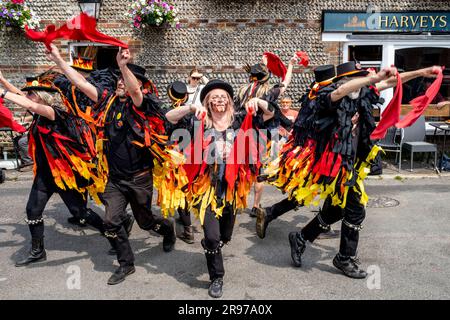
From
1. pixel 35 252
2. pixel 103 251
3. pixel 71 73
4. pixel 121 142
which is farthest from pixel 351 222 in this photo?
pixel 35 252

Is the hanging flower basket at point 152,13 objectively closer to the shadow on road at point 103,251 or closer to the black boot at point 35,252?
the shadow on road at point 103,251

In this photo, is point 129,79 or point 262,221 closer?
point 129,79

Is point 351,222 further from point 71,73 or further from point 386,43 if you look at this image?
point 386,43

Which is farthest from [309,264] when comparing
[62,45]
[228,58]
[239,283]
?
[62,45]

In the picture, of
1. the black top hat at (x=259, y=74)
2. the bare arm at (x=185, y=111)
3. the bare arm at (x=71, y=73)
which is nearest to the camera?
the bare arm at (x=185, y=111)

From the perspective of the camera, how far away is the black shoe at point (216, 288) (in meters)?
4.10

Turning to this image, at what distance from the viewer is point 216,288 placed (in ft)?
13.6

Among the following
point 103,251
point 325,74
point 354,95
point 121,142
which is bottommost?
point 103,251

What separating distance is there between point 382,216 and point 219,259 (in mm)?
3051

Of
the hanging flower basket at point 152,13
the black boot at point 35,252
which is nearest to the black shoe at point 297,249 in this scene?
the black boot at point 35,252

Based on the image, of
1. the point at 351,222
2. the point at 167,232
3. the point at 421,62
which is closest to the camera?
the point at 351,222

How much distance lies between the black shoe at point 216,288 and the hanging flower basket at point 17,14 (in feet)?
25.6

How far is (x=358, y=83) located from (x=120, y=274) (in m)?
2.79
